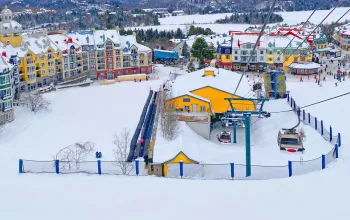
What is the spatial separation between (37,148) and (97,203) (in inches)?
302

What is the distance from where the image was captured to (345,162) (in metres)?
7.93

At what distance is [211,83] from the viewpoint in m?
17.5

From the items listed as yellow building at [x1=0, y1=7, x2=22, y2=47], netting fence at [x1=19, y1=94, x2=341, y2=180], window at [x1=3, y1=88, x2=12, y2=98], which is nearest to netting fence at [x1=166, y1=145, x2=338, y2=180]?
netting fence at [x1=19, y1=94, x2=341, y2=180]

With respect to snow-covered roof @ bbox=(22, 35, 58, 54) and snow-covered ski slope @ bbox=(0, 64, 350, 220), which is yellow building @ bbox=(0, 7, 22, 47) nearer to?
snow-covered roof @ bbox=(22, 35, 58, 54)

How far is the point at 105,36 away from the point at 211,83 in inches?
431

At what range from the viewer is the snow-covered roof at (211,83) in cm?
1691

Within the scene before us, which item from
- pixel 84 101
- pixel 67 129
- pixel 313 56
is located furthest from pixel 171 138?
pixel 313 56

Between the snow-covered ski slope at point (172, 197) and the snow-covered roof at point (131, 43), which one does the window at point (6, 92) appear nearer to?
the snow-covered ski slope at point (172, 197)

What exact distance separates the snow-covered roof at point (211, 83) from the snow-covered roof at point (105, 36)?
25.7 feet

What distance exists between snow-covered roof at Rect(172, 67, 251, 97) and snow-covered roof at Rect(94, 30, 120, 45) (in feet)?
25.7

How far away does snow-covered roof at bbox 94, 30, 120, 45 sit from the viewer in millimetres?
26344

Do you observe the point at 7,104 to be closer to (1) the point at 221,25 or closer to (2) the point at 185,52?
(2) the point at 185,52

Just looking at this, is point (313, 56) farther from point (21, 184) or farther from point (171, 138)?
point (21, 184)

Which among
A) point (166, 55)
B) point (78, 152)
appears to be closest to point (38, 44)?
point (166, 55)
